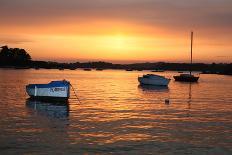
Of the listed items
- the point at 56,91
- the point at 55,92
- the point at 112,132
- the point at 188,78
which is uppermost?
the point at 56,91

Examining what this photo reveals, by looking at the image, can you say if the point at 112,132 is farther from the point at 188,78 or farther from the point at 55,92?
the point at 188,78

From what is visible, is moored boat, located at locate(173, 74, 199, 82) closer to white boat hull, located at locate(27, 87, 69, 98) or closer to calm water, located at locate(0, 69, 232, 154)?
white boat hull, located at locate(27, 87, 69, 98)

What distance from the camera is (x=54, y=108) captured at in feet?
121

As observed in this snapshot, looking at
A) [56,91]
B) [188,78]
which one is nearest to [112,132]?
[56,91]

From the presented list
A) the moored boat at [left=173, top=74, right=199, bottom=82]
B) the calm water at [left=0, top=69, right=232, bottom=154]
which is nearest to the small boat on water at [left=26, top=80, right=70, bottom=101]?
the calm water at [left=0, top=69, right=232, bottom=154]

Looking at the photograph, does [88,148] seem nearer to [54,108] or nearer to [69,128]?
[69,128]

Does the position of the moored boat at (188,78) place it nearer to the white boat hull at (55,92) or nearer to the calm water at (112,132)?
the white boat hull at (55,92)

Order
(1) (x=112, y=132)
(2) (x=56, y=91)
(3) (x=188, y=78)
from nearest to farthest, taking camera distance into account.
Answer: (1) (x=112, y=132) → (2) (x=56, y=91) → (3) (x=188, y=78)

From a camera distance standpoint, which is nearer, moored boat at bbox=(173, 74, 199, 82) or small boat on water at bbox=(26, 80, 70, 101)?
small boat on water at bbox=(26, 80, 70, 101)

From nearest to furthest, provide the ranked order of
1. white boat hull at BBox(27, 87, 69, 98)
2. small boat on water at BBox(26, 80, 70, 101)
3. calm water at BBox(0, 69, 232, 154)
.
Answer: calm water at BBox(0, 69, 232, 154) < small boat on water at BBox(26, 80, 70, 101) < white boat hull at BBox(27, 87, 69, 98)

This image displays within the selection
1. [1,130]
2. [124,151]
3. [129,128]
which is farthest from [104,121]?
[124,151]

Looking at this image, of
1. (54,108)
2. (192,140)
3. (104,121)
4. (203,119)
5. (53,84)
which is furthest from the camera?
(53,84)

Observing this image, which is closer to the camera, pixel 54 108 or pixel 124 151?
pixel 124 151

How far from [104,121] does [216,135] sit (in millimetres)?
8273
